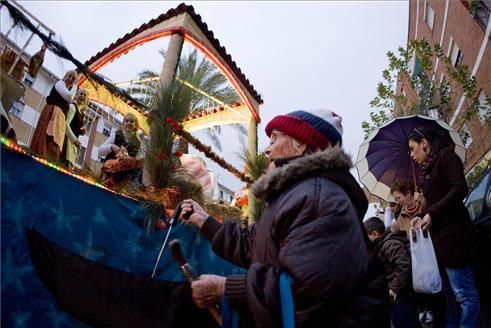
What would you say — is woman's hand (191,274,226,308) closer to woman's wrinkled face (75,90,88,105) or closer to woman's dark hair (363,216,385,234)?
woman's dark hair (363,216,385,234)

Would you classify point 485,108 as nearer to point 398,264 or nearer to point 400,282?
point 398,264

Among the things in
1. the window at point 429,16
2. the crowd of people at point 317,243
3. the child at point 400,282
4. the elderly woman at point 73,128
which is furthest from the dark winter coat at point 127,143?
the window at point 429,16

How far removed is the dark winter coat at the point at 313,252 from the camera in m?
1.30

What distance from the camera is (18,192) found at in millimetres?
1945

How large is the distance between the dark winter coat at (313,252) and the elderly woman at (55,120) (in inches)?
107

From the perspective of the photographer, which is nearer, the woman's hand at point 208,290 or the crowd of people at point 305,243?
the crowd of people at point 305,243

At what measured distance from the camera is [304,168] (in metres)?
1.62

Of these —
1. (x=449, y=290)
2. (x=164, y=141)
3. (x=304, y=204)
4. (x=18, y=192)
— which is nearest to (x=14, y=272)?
(x=18, y=192)

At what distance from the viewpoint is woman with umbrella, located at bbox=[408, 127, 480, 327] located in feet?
9.57

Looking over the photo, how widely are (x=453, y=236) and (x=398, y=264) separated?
0.60 metres

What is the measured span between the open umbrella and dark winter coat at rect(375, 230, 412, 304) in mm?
1137

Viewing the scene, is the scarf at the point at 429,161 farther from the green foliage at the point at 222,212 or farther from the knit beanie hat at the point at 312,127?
the green foliage at the point at 222,212

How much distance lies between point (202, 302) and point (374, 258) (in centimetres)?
82

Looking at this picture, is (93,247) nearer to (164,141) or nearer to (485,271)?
(164,141)
